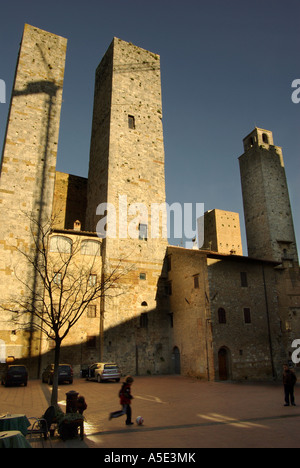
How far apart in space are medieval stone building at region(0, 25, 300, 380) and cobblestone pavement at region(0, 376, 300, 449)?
5.57 m

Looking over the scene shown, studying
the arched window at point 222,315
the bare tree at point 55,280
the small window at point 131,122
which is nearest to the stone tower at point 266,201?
the arched window at point 222,315

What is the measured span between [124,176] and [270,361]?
19.1 metres

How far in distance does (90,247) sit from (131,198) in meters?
5.84

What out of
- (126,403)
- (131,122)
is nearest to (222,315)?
(126,403)

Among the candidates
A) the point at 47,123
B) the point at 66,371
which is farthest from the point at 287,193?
the point at 66,371

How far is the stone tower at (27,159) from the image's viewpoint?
75.0 ft

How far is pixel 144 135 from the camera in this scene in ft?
107

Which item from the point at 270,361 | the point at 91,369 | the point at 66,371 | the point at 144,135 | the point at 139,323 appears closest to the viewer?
the point at 66,371

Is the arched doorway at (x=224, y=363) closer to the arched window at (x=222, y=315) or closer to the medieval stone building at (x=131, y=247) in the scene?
the medieval stone building at (x=131, y=247)

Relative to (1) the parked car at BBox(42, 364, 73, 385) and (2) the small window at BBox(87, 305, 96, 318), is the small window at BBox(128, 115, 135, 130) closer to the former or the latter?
(2) the small window at BBox(87, 305, 96, 318)

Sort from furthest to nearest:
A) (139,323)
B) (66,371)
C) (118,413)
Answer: (139,323) → (66,371) → (118,413)

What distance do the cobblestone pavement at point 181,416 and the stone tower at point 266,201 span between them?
18156 mm
